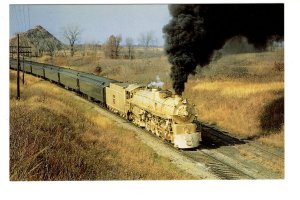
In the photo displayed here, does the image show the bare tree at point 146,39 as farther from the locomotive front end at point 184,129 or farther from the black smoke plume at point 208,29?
the locomotive front end at point 184,129

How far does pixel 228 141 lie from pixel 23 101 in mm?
9356

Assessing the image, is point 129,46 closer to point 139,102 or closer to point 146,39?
point 146,39

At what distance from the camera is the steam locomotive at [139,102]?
54.3 ft

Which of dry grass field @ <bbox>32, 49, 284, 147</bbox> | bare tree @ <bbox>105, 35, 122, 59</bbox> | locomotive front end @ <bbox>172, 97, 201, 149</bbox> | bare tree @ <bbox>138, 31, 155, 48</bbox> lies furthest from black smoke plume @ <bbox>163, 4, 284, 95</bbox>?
bare tree @ <bbox>105, 35, 122, 59</bbox>

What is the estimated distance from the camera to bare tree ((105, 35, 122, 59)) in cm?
1737

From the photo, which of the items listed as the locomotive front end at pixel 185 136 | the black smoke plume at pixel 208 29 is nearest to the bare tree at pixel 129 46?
the black smoke plume at pixel 208 29

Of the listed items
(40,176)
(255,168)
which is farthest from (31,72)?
(255,168)

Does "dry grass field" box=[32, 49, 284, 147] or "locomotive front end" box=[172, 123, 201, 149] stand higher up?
"dry grass field" box=[32, 49, 284, 147]

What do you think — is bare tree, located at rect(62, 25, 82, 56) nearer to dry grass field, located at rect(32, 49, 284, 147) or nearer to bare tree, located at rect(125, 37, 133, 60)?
dry grass field, located at rect(32, 49, 284, 147)

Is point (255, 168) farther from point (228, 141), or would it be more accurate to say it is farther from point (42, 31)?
point (42, 31)

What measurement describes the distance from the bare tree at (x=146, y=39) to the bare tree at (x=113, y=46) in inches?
36.4

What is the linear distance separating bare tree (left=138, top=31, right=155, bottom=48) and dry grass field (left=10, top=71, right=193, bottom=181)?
4.10m

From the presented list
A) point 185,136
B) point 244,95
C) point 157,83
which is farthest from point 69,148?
point 244,95

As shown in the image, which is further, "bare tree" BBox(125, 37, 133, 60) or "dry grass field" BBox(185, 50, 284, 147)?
"dry grass field" BBox(185, 50, 284, 147)
